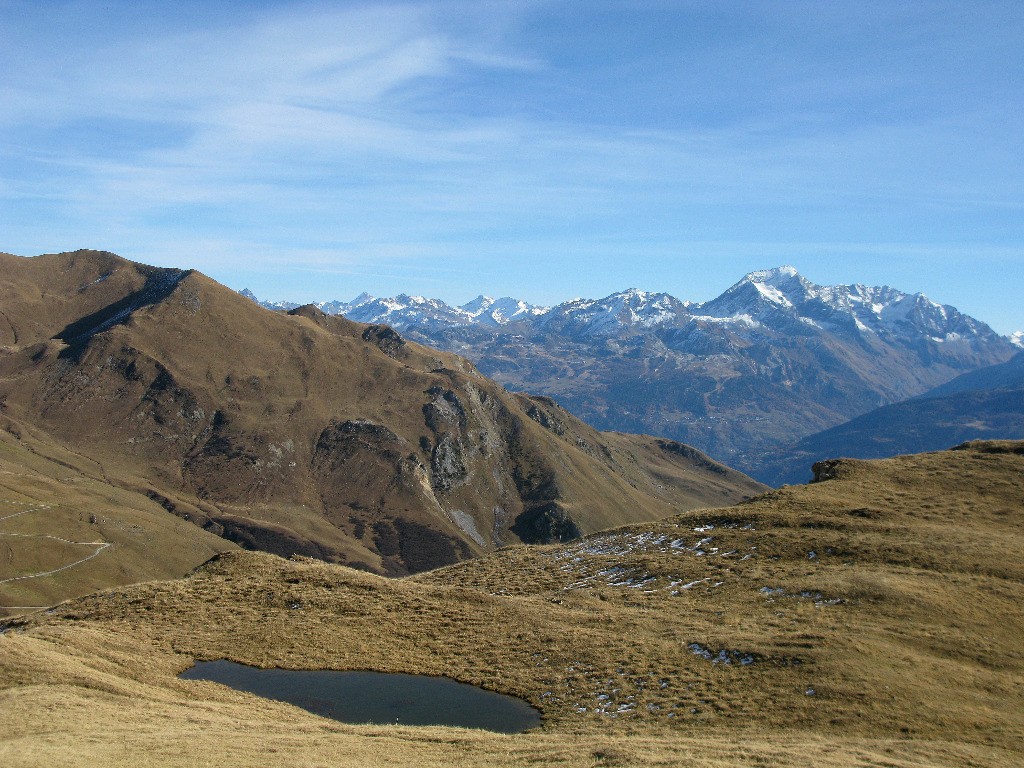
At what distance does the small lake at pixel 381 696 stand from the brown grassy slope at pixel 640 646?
1111 mm

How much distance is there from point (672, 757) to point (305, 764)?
575 inches

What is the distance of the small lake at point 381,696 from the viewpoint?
40469 mm

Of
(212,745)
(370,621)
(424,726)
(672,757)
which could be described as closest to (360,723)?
(424,726)

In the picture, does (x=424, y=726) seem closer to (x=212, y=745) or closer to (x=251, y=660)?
(x=212, y=745)

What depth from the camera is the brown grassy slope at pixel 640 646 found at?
1309 inches

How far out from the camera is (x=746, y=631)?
47.9 m

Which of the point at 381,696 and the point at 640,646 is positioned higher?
the point at 640,646

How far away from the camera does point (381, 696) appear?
142ft

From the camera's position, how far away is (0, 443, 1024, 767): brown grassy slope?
33.2 metres

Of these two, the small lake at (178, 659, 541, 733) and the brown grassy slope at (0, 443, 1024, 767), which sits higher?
the brown grassy slope at (0, 443, 1024, 767)

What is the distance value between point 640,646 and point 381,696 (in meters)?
16.0

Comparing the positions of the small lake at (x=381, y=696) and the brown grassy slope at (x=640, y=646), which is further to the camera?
the small lake at (x=381, y=696)

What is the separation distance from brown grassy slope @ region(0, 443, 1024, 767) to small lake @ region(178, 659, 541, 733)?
1.11 m

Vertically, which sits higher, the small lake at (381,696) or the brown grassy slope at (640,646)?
the brown grassy slope at (640,646)
